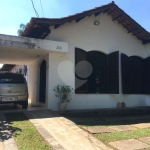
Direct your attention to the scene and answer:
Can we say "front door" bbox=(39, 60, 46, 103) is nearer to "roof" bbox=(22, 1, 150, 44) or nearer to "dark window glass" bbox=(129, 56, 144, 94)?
"roof" bbox=(22, 1, 150, 44)

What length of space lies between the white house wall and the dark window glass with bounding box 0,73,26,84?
1573mm

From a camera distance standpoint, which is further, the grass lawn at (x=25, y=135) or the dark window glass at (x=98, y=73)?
the dark window glass at (x=98, y=73)

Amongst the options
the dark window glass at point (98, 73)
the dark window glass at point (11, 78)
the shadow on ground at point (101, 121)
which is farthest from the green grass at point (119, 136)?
the dark window glass at point (11, 78)

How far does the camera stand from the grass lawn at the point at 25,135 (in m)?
4.05

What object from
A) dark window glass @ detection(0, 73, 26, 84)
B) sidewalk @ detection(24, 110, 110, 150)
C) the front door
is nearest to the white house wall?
dark window glass @ detection(0, 73, 26, 84)

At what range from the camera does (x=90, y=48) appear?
9.90 metres

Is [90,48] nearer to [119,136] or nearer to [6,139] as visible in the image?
[119,136]

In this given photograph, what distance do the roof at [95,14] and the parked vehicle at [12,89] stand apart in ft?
8.32

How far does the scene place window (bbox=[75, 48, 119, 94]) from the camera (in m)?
9.61

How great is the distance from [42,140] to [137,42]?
9.48 metres

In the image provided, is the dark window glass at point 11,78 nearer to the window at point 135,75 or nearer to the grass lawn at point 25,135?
the grass lawn at point 25,135

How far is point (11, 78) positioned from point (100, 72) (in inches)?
190

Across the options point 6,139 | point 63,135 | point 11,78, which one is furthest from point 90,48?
point 6,139

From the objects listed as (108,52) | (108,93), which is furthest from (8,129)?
(108,52)
